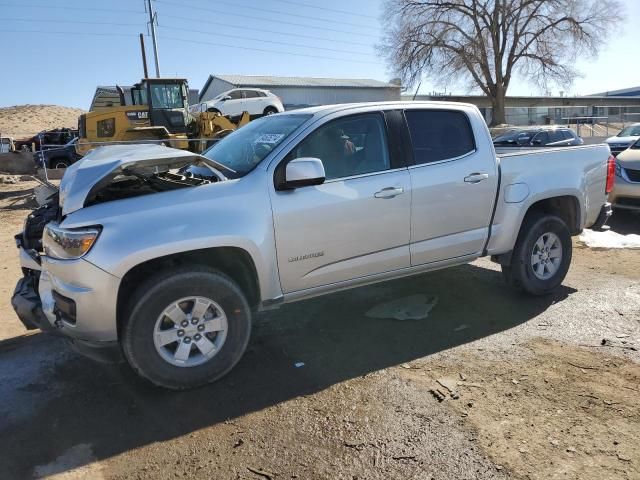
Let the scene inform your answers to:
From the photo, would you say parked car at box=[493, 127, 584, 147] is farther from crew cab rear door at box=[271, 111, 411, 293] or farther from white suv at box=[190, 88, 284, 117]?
crew cab rear door at box=[271, 111, 411, 293]

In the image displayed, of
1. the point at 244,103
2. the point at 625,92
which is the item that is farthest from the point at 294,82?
the point at 625,92

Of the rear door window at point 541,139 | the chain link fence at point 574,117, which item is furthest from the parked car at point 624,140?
the chain link fence at point 574,117

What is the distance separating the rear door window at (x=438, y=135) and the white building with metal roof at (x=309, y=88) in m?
44.2

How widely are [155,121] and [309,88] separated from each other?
36588 millimetres

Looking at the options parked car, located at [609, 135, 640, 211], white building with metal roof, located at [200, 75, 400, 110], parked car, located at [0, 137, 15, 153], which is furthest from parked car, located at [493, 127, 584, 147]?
white building with metal roof, located at [200, 75, 400, 110]

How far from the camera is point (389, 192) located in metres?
4.03

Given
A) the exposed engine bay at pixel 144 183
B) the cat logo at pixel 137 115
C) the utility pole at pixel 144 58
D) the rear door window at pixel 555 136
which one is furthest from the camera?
the utility pole at pixel 144 58

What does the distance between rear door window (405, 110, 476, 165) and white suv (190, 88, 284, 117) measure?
75.0ft

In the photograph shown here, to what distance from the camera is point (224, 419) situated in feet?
10.5

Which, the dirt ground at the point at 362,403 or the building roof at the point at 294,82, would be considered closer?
the dirt ground at the point at 362,403

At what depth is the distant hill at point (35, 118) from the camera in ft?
183

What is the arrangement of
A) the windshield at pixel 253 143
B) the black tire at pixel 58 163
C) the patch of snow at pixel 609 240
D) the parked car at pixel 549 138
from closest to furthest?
the windshield at pixel 253 143 < the patch of snow at pixel 609 240 < the parked car at pixel 549 138 < the black tire at pixel 58 163

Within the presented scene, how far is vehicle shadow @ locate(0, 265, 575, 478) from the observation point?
10.1ft

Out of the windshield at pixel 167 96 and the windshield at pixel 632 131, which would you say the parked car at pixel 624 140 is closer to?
the windshield at pixel 632 131
